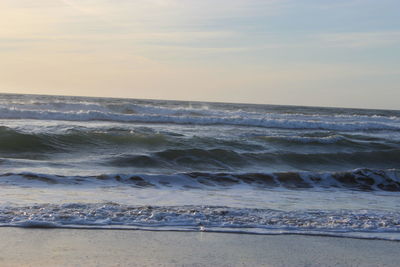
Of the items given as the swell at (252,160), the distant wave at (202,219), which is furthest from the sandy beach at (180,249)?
the swell at (252,160)

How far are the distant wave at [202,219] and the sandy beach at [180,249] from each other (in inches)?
8.1

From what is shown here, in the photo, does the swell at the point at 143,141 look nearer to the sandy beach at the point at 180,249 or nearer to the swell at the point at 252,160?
the swell at the point at 252,160

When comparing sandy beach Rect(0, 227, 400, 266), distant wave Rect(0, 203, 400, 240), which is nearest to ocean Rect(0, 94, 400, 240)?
distant wave Rect(0, 203, 400, 240)

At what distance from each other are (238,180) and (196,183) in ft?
2.73

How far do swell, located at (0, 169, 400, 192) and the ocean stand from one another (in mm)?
18

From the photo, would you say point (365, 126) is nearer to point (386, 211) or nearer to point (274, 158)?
point (274, 158)

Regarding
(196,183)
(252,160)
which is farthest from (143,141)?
(196,183)

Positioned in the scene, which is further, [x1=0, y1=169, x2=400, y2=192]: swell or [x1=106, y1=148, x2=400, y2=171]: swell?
[x1=106, y1=148, x2=400, y2=171]: swell

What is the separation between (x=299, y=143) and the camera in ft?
47.1

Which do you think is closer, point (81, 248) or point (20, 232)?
point (81, 248)

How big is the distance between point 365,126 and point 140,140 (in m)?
16.3

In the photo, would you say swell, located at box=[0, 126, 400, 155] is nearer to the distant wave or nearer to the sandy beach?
the distant wave

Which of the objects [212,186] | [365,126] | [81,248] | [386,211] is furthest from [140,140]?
[365,126]

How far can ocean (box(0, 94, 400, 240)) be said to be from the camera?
5.13m
